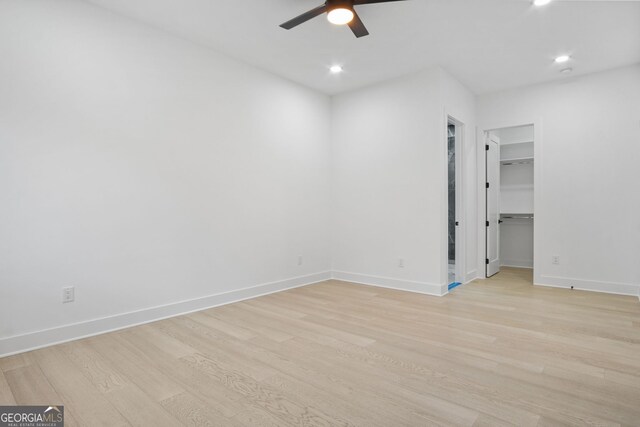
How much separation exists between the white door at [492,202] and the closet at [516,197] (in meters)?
0.62

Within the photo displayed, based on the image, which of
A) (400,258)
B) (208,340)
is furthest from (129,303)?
(400,258)

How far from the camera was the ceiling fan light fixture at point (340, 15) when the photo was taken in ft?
8.45

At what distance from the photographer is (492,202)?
5430 mm

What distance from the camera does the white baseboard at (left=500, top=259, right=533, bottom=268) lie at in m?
6.05

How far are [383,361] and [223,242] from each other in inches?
87.5

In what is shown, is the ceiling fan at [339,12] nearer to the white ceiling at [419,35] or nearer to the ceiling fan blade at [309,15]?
the ceiling fan blade at [309,15]

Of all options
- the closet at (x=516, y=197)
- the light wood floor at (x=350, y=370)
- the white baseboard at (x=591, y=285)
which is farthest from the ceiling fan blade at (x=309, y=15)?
the closet at (x=516, y=197)

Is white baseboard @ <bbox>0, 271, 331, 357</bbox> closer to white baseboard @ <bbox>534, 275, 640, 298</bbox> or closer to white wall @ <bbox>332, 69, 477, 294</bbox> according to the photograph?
white wall @ <bbox>332, 69, 477, 294</bbox>

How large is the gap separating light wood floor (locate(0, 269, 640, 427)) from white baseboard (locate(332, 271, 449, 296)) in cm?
61

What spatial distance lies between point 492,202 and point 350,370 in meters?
4.25

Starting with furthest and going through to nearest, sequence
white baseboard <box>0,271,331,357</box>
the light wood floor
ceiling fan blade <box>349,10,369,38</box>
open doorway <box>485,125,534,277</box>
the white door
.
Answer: open doorway <box>485,125,534,277</box>, the white door, ceiling fan blade <box>349,10,369,38</box>, white baseboard <box>0,271,331,357</box>, the light wood floor

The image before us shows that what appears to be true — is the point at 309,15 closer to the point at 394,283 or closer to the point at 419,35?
the point at 419,35

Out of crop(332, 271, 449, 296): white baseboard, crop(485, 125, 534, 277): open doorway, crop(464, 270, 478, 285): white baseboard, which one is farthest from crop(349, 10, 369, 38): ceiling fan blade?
crop(485, 125, 534, 277): open doorway

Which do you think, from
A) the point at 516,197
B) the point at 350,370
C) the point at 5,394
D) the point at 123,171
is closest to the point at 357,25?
the point at 123,171
